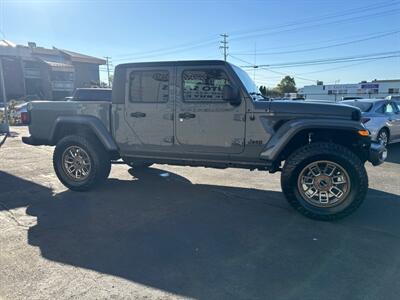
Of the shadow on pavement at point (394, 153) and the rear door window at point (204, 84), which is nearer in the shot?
the rear door window at point (204, 84)

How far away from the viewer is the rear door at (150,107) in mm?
4797

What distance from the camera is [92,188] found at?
211 inches

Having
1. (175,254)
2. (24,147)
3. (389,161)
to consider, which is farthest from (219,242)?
(24,147)

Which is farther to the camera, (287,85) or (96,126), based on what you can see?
(287,85)

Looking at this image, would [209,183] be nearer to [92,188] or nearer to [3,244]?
[92,188]

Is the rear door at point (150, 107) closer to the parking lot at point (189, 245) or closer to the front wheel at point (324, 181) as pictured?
the parking lot at point (189, 245)

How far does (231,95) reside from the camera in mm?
4359

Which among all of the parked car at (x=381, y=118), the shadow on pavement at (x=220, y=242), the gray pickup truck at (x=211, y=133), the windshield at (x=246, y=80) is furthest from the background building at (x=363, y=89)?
the shadow on pavement at (x=220, y=242)

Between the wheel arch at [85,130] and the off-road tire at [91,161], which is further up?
the wheel arch at [85,130]

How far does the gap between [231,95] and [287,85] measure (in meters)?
72.3

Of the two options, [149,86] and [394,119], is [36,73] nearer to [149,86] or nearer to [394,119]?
[149,86]

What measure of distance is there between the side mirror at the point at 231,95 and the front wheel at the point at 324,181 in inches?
42.0

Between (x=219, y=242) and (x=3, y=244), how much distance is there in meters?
2.37

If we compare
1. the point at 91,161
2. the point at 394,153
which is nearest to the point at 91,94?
the point at 91,161
